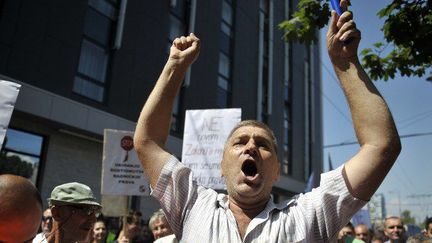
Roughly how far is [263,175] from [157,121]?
0.56 m

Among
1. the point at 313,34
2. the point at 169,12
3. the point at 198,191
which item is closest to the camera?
the point at 198,191

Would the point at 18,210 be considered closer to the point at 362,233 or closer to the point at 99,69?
the point at 362,233

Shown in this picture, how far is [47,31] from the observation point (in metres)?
10.5

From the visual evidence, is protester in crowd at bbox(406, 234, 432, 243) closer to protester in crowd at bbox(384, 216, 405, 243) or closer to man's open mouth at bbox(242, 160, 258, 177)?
protester in crowd at bbox(384, 216, 405, 243)

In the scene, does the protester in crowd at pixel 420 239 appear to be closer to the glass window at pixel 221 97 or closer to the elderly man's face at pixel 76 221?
the elderly man's face at pixel 76 221

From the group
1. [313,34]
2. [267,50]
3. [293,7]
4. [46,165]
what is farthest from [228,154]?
[293,7]

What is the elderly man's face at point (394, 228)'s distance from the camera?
20.1 feet

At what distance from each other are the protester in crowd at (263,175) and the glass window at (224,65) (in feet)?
54.6

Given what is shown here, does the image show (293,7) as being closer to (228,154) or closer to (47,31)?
(47,31)

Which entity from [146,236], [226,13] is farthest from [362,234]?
[226,13]

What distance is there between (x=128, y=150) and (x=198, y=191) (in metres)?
3.99

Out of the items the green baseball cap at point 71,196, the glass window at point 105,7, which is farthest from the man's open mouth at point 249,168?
the glass window at point 105,7

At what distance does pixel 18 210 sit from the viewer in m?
1.32

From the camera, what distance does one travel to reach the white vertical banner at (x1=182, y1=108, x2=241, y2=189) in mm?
5652
